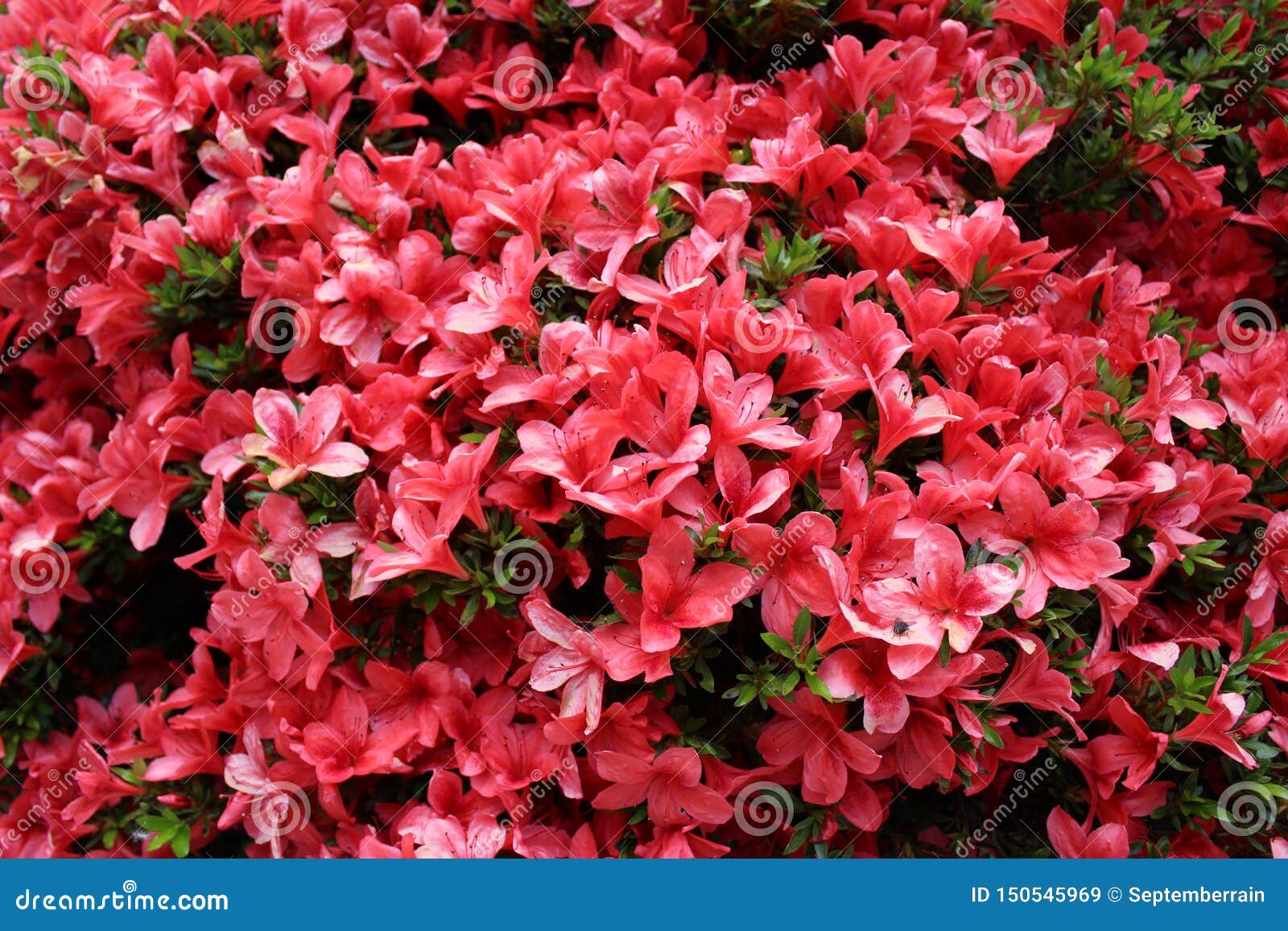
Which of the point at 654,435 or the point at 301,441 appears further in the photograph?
the point at 301,441

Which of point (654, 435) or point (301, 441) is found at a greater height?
point (654, 435)

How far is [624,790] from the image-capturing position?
6.62 feet

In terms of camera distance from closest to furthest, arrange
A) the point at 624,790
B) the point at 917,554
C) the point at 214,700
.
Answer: the point at 917,554 → the point at 624,790 → the point at 214,700

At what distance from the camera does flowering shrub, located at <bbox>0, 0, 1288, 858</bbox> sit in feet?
6.53

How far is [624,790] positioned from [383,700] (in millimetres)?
576

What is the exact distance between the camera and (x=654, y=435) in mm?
2014

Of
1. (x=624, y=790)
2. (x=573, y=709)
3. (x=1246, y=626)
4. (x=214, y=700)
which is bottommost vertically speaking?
(x=214, y=700)

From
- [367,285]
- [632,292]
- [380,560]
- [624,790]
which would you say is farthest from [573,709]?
[367,285]

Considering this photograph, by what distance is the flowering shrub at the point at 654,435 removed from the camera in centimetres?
199

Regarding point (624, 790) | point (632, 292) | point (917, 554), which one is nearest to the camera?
point (917, 554)

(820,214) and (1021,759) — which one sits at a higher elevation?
(820,214)

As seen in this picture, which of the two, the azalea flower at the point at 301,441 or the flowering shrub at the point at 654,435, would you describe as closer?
→ the flowering shrub at the point at 654,435

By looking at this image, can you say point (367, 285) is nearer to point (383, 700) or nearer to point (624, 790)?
point (383, 700)

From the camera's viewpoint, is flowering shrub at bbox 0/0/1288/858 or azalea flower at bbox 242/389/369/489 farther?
azalea flower at bbox 242/389/369/489
